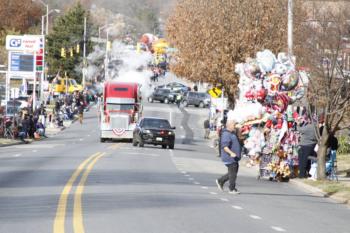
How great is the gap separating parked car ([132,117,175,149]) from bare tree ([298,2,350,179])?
64.6 feet

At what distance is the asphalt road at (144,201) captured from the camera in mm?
17141

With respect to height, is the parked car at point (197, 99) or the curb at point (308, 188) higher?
the parked car at point (197, 99)

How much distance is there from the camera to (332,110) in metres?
30.3

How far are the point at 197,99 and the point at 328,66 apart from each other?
246 ft

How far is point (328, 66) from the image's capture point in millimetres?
30484

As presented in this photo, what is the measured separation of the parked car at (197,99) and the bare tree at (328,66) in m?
71.7

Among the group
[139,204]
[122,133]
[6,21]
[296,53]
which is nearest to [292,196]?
[139,204]

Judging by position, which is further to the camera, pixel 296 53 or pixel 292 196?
pixel 296 53

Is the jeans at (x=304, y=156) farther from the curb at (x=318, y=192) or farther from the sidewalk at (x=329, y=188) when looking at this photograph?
the curb at (x=318, y=192)

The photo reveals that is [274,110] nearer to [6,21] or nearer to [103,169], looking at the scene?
[103,169]

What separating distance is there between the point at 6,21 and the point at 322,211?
121 m

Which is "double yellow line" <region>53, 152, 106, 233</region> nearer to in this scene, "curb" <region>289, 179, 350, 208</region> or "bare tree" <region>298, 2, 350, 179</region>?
"curb" <region>289, 179, 350, 208</region>

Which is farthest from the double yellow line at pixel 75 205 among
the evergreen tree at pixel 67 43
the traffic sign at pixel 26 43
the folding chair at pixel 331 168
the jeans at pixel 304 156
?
the evergreen tree at pixel 67 43

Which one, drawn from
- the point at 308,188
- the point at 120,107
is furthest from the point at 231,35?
the point at 308,188
